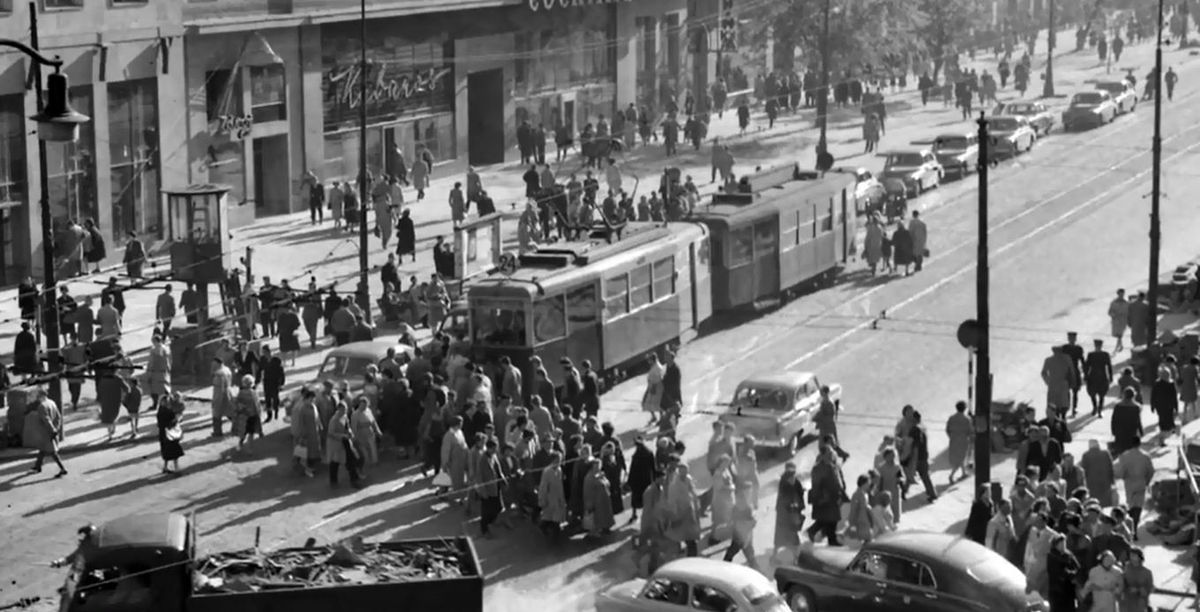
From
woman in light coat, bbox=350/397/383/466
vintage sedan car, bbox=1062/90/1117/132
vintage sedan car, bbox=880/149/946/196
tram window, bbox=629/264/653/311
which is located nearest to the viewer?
woman in light coat, bbox=350/397/383/466

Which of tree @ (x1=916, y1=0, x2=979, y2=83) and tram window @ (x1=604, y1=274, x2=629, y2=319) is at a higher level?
tree @ (x1=916, y1=0, x2=979, y2=83)

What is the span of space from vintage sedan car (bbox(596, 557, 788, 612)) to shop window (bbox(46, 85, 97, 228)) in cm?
2705

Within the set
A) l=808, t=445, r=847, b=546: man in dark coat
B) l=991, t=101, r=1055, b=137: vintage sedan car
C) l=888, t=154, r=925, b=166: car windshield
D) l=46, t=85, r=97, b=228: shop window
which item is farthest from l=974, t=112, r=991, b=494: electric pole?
l=991, t=101, r=1055, b=137: vintage sedan car

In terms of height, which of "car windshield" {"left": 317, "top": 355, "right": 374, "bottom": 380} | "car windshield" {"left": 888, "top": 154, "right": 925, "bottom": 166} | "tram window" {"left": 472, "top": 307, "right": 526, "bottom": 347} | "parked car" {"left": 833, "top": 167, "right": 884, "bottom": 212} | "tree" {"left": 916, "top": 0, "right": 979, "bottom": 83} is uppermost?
"tree" {"left": 916, "top": 0, "right": 979, "bottom": 83}

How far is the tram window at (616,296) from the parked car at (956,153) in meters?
24.3

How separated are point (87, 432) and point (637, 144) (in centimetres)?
3576

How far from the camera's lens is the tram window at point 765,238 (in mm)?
45188

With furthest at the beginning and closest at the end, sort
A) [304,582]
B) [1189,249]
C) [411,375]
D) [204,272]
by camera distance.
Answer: [1189,249] → [204,272] → [411,375] → [304,582]

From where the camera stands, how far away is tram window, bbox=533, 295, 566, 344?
1474 inches

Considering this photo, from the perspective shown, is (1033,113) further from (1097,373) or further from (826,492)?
(826,492)

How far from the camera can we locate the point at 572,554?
101 ft

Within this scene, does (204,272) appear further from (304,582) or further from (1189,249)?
(1189,249)

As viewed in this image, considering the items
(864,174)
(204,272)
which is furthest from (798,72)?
(204,272)

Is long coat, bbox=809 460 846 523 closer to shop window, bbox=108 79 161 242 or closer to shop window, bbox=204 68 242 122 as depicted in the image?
shop window, bbox=108 79 161 242
